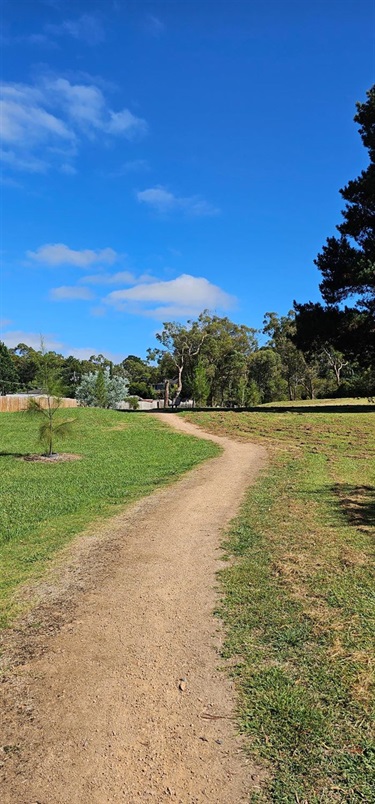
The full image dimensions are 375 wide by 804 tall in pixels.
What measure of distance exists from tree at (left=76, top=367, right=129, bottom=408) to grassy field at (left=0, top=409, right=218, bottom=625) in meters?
15.9

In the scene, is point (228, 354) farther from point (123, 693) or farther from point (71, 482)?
point (123, 693)

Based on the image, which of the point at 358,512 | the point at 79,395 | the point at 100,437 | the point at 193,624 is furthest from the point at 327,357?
the point at 193,624

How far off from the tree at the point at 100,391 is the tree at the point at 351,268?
17418 millimetres

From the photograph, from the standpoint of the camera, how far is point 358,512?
22.5ft

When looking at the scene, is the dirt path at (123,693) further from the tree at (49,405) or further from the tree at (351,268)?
the tree at (351,268)

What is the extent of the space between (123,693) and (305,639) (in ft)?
4.47

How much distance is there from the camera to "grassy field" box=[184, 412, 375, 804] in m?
2.23

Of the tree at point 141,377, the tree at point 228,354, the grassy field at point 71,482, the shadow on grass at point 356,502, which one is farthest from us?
the tree at point 141,377

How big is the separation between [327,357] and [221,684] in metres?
51.9

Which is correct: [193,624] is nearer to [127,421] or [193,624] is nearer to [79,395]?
[127,421]

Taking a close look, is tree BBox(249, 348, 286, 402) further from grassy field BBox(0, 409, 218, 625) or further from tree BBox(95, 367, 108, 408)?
grassy field BBox(0, 409, 218, 625)

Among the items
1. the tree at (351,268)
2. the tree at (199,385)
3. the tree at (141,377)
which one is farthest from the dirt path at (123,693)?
the tree at (141,377)

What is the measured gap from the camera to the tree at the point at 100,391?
3547 cm

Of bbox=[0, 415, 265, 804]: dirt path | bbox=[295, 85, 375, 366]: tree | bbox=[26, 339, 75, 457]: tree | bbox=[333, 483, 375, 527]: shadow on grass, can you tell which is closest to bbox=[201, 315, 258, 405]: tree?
bbox=[295, 85, 375, 366]: tree
